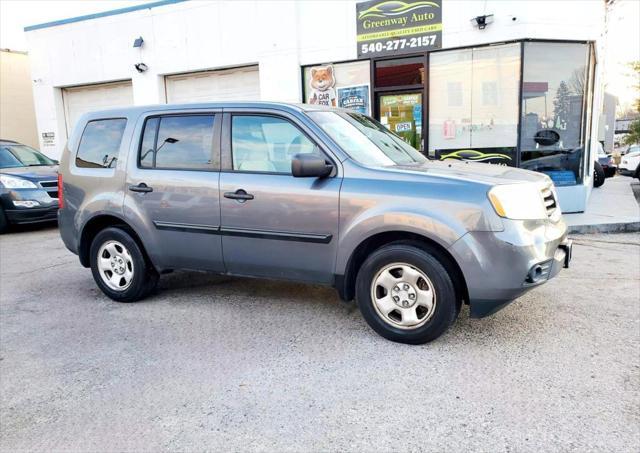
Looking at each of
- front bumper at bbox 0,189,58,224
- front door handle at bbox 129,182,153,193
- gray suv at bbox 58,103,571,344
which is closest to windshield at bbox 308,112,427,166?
gray suv at bbox 58,103,571,344

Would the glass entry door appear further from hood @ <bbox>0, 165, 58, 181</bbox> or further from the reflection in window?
hood @ <bbox>0, 165, 58, 181</bbox>

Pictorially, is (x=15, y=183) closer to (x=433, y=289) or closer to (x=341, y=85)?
(x=341, y=85)

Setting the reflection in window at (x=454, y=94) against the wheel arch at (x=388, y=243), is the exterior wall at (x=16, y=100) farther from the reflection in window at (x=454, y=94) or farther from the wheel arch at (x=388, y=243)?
the wheel arch at (x=388, y=243)

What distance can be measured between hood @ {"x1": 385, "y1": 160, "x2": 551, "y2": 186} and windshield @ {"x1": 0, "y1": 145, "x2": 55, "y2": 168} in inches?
343

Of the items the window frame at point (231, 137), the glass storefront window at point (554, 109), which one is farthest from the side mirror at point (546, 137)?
the window frame at point (231, 137)

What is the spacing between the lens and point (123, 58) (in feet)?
43.9

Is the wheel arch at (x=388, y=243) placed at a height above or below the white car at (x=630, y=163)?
above

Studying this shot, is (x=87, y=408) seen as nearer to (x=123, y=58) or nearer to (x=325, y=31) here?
(x=325, y=31)

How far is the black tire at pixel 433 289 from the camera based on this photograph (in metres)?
3.67

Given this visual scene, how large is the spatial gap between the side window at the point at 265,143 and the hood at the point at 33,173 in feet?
21.2

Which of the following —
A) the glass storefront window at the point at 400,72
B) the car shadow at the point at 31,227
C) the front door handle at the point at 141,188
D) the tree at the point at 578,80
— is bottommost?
the car shadow at the point at 31,227

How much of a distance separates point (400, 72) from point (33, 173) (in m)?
7.27

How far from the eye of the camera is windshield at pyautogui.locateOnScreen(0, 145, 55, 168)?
988 centimetres

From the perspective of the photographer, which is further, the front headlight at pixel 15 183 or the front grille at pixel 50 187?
the front grille at pixel 50 187
